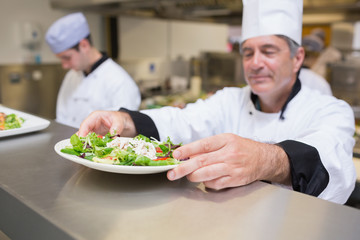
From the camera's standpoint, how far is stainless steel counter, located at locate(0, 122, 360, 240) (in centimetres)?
53

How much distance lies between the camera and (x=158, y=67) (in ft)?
17.5

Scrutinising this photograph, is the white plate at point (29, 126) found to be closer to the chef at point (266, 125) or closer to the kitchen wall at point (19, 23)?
the chef at point (266, 125)

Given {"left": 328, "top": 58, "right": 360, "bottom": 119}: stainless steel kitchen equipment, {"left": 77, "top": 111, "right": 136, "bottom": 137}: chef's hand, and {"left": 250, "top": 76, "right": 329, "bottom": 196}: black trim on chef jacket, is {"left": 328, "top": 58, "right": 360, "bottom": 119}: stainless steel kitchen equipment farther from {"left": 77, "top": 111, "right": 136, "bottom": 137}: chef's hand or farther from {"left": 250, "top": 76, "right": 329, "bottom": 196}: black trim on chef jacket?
{"left": 77, "top": 111, "right": 136, "bottom": 137}: chef's hand

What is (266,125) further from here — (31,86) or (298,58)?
(31,86)

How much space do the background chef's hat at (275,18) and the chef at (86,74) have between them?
1.19m

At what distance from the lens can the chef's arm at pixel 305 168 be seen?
0.85 metres

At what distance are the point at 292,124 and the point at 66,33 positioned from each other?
181 centimetres

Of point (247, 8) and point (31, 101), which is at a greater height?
point (247, 8)

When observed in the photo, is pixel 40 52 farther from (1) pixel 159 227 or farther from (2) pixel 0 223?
(1) pixel 159 227

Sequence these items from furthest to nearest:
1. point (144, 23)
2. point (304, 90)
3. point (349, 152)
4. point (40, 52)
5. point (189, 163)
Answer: point (144, 23) < point (40, 52) < point (304, 90) < point (349, 152) < point (189, 163)

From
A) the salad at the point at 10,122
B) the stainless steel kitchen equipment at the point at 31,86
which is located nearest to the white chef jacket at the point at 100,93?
the salad at the point at 10,122

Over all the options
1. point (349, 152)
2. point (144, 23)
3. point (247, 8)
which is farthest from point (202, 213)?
point (144, 23)

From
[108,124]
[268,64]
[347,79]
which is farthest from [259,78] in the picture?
[347,79]

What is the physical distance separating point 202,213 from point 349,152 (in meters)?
0.70
